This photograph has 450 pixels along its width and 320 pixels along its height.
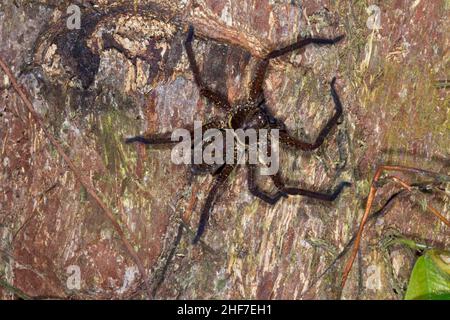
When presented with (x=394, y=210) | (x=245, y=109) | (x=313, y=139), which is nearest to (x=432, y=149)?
(x=394, y=210)

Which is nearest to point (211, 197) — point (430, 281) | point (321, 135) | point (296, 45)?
point (321, 135)

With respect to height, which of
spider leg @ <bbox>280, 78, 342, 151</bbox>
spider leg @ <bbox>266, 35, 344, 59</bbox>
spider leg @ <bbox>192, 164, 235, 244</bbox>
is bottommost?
spider leg @ <bbox>192, 164, 235, 244</bbox>

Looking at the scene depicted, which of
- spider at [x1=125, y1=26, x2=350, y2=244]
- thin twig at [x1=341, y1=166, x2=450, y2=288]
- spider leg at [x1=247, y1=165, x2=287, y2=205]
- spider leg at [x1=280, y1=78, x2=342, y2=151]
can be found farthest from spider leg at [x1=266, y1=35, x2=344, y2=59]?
thin twig at [x1=341, y1=166, x2=450, y2=288]

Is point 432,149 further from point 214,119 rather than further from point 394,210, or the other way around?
point 214,119

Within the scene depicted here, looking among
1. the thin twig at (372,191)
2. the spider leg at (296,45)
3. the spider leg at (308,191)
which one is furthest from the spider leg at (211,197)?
the thin twig at (372,191)

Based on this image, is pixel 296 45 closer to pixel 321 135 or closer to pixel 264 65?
pixel 264 65

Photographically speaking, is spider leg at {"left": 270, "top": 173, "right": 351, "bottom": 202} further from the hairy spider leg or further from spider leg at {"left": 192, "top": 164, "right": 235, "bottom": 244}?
the hairy spider leg
